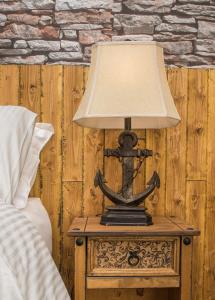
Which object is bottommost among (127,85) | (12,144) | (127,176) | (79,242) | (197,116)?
(79,242)

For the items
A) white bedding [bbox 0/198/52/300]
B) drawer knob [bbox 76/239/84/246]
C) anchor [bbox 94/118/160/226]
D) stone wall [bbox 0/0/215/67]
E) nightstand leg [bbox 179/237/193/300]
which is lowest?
nightstand leg [bbox 179/237/193/300]

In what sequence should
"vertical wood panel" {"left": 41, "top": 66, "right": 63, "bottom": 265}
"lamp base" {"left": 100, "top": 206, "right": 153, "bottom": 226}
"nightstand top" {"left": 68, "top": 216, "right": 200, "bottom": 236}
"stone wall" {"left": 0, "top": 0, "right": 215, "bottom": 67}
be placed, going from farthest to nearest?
"stone wall" {"left": 0, "top": 0, "right": 215, "bottom": 67}
"vertical wood panel" {"left": 41, "top": 66, "right": 63, "bottom": 265}
"lamp base" {"left": 100, "top": 206, "right": 153, "bottom": 226}
"nightstand top" {"left": 68, "top": 216, "right": 200, "bottom": 236}

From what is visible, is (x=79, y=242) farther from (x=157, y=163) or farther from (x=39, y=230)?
(x=157, y=163)

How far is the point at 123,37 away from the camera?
2238 millimetres

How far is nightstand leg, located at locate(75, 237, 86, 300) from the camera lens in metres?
1.69

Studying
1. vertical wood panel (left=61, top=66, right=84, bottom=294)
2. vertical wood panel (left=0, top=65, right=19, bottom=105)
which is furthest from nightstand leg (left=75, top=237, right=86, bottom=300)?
vertical wood panel (left=0, top=65, right=19, bottom=105)

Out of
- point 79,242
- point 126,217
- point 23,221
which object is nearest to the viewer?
point 23,221

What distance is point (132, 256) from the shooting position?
67.2 inches

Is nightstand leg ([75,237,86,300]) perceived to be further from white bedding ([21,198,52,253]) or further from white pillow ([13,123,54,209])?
white pillow ([13,123,54,209])

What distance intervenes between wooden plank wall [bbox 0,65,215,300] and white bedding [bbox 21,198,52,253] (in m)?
0.22

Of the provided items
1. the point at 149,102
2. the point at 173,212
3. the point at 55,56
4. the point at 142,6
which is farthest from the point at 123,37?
the point at 173,212

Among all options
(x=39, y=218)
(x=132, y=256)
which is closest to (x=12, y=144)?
(x=39, y=218)

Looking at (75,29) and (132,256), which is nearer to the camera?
(132,256)

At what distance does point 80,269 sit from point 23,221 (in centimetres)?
35
